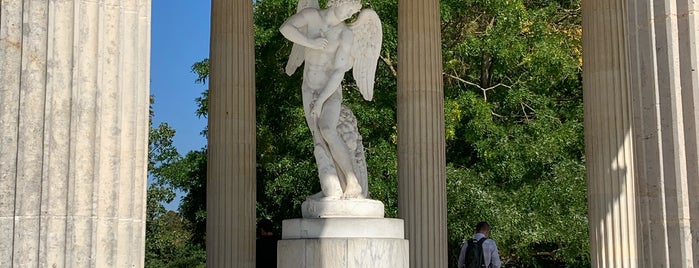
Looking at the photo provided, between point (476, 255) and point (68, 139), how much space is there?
17468 millimetres

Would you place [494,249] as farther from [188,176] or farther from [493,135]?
[188,176]

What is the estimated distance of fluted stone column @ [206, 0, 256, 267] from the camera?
38625 millimetres

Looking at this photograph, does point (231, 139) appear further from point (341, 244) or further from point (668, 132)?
point (668, 132)

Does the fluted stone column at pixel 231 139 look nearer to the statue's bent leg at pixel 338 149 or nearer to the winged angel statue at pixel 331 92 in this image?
the winged angel statue at pixel 331 92

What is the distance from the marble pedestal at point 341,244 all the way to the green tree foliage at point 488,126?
19229 millimetres

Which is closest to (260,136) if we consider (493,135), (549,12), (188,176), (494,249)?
(188,176)

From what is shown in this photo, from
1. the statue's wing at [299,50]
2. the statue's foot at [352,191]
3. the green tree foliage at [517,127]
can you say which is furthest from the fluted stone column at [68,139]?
the green tree foliage at [517,127]

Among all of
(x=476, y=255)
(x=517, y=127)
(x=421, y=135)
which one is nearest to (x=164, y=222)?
(x=517, y=127)

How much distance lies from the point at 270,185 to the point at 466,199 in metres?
10.6

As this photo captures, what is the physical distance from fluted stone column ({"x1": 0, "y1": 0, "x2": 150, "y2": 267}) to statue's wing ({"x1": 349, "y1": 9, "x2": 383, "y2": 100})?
11976mm

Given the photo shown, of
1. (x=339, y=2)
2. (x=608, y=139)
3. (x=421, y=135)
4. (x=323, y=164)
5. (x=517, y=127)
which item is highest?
(x=339, y=2)

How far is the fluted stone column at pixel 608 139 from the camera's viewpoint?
33219mm

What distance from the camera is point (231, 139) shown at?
3966 centimetres

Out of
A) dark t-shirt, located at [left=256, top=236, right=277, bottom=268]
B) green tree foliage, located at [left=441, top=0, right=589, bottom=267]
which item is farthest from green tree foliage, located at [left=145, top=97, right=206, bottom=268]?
dark t-shirt, located at [left=256, top=236, right=277, bottom=268]
